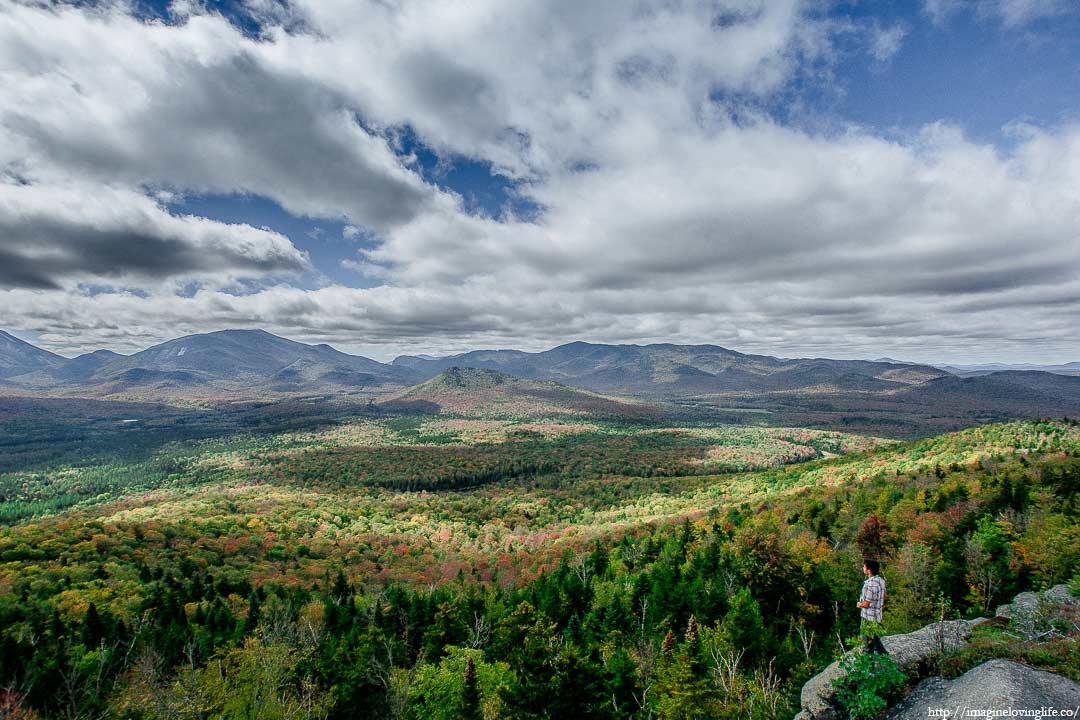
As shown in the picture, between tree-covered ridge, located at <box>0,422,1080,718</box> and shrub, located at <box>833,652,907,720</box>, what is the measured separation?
547 cm

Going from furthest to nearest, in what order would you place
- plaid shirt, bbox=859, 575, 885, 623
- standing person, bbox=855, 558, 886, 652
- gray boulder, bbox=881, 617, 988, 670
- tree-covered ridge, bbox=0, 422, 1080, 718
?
tree-covered ridge, bbox=0, 422, 1080, 718, gray boulder, bbox=881, 617, 988, 670, plaid shirt, bbox=859, 575, 885, 623, standing person, bbox=855, 558, 886, 652

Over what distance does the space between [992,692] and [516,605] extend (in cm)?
4418

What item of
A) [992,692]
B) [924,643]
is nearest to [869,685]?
[992,692]

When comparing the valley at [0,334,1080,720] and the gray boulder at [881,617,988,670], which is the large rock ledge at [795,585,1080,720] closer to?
the gray boulder at [881,617,988,670]

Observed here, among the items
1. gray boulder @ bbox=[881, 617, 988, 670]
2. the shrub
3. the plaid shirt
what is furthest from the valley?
gray boulder @ bbox=[881, 617, 988, 670]

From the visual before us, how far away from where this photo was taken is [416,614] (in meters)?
50.2

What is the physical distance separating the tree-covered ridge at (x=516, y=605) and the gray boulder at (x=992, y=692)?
5.10m

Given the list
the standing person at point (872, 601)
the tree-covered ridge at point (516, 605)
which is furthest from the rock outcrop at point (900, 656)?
the tree-covered ridge at point (516, 605)

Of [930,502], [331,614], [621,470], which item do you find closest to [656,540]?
[930,502]

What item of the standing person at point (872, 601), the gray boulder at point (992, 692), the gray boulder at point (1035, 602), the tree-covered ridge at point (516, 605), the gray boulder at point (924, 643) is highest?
the standing person at point (872, 601)

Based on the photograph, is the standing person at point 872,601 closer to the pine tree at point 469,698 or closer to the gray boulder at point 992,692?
the gray boulder at point 992,692

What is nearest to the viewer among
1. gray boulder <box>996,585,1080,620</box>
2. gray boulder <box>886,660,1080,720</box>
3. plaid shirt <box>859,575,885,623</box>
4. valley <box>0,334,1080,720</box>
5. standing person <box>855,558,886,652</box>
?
gray boulder <box>886,660,1080,720</box>

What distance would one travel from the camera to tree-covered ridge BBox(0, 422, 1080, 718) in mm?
30812

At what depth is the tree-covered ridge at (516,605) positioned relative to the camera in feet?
101
